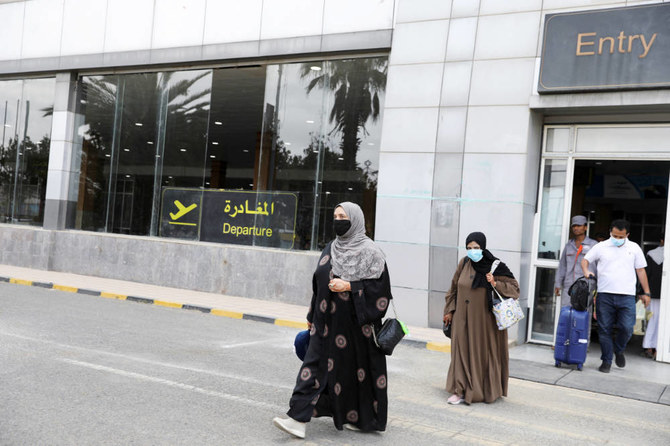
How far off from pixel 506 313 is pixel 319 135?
7689 mm

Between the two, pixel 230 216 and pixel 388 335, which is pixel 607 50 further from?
pixel 230 216

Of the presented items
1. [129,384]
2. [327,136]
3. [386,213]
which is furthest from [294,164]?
[129,384]

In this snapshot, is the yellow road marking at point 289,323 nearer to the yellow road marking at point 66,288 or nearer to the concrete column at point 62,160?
the yellow road marking at point 66,288

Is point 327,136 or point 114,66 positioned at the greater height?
point 114,66

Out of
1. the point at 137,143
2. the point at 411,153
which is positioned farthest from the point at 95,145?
the point at 411,153

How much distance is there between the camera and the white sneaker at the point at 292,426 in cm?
468

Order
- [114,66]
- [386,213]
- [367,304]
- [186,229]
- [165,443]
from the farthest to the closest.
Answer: [114,66]
[186,229]
[386,213]
[367,304]
[165,443]

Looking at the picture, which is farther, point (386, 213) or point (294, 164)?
point (294, 164)

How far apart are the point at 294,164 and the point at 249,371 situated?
7.04 metres

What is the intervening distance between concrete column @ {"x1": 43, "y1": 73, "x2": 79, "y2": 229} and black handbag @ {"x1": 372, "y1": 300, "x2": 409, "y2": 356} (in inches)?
533

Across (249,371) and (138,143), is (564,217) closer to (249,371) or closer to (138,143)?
(249,371)

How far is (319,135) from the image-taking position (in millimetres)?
13156

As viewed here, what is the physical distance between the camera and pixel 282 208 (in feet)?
43.8

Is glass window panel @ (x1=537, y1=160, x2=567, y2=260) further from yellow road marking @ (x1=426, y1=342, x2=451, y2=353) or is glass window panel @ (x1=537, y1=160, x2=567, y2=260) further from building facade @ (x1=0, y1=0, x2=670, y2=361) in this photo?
yellow road marking @ (x1=426, y1=342, x2=451, y2=353)
